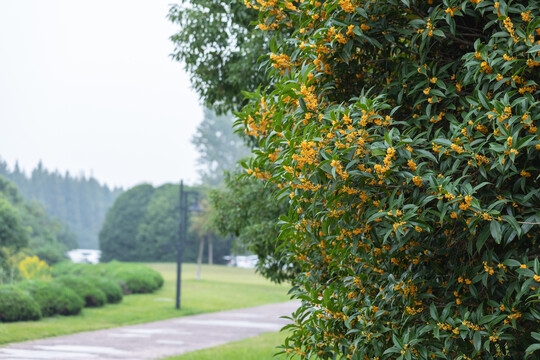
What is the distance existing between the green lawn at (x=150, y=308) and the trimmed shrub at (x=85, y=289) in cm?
34

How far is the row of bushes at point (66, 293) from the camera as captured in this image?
1312 centimetres

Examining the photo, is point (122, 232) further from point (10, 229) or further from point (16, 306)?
point (16, 306)

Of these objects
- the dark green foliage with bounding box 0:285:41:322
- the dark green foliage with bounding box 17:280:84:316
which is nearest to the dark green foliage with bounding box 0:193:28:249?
the dark green foliage with bounding box 17:280:84:316

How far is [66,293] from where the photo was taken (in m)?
15.1

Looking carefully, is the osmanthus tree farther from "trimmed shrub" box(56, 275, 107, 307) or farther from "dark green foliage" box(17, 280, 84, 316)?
"trimmed shrub" box(56, 275, 107, 307)

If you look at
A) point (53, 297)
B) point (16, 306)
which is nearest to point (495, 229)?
point (16, 306)

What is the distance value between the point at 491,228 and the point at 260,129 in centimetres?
146

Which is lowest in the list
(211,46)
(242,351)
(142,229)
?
(242,351)

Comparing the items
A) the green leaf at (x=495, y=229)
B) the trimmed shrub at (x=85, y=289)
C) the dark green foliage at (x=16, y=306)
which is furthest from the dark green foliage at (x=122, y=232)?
the green leaf at (x=495, y=229)

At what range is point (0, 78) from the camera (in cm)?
4566

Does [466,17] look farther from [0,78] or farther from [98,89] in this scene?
[98,89]

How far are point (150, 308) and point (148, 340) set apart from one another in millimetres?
6488

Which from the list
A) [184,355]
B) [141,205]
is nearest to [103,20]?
[141,205]

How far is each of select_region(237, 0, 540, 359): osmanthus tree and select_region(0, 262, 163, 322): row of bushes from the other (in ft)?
37.7
